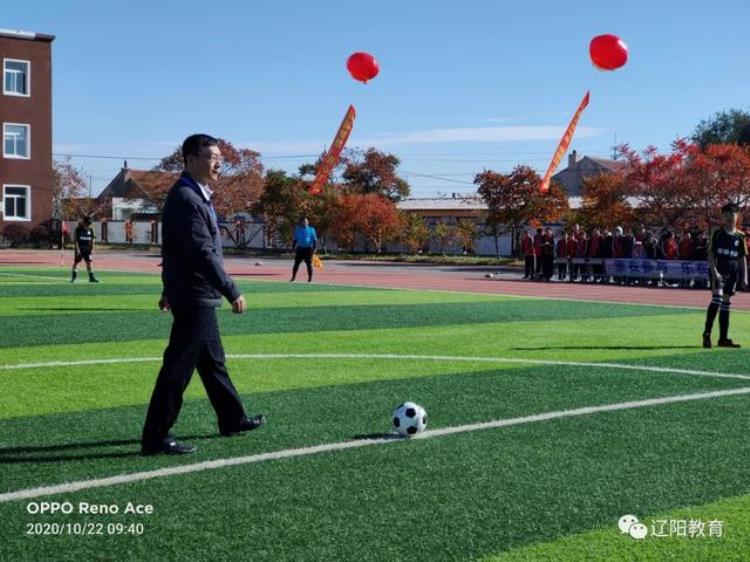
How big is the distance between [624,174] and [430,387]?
116 ft

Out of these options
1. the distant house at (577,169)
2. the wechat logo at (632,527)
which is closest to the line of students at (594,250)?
the wechat logo at (632,527)

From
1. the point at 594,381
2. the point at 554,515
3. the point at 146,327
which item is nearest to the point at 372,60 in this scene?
the point at 146,327

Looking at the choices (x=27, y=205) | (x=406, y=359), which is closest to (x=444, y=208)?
(x=27, y=205)

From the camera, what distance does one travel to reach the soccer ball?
7246 mm

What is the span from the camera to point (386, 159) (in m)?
69.5

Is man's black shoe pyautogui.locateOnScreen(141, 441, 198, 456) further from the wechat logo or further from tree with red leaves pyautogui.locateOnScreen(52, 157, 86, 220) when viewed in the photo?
tree with red leaves pyautogui.locateOnScreen(52, 157, 86, 220)

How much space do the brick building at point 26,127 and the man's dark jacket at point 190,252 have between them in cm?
5887

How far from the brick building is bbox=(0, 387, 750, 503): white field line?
58.6 m

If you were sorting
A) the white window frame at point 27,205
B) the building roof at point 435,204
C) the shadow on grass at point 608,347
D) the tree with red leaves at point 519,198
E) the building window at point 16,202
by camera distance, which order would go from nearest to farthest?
1. the shadow on grass at point 608,347
2. the tree with red leaves at point 519,198
3. the white window frame at point 27,205
4. the building window at point 16,202
5. the building roof at point 435,204

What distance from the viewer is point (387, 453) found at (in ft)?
22.1

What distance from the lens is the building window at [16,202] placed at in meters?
62.1

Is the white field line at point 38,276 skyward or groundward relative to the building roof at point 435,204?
groundward

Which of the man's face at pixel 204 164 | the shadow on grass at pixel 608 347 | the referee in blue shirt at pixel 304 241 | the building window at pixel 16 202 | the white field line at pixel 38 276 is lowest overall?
the white field line at pixel 38 276

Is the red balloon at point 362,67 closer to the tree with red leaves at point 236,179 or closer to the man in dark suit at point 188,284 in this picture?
the man in dark suit at point 188,284
